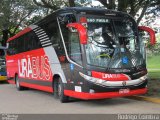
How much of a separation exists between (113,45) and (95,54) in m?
0.73

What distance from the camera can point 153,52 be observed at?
62.7 feet

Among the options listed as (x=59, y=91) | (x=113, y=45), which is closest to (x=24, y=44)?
(x=59, y=91)

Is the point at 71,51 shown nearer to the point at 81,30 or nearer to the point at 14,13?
the point at 81,30

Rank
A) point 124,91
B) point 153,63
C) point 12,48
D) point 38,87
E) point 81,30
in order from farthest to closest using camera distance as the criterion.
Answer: point 153,63 → point 12,48 → point 38,87 → point 124,91 → point 81,30

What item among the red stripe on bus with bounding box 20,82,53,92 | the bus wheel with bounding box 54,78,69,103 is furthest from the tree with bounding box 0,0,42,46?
the bus wheel with bounding box 54,78,69,103

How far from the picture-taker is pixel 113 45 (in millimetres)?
11656

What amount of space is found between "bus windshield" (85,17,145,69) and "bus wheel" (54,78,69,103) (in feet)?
6.54

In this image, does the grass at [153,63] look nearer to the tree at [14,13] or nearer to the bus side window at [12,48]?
the tree at [14,13]


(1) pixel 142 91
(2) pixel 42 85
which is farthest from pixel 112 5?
(1) pixel 142 91

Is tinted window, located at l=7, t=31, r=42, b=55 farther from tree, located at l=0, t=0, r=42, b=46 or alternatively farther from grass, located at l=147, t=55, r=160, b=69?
grass, located at l=147, t=55, r=160, b=69

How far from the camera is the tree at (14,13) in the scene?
26.4m

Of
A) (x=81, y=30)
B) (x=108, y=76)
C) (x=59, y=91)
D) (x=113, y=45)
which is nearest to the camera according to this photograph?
(x=81, y=30)

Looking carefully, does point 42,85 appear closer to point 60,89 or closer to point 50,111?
point 60,89

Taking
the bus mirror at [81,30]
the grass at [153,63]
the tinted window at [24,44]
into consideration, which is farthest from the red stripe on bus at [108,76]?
the grass at [153,63]
